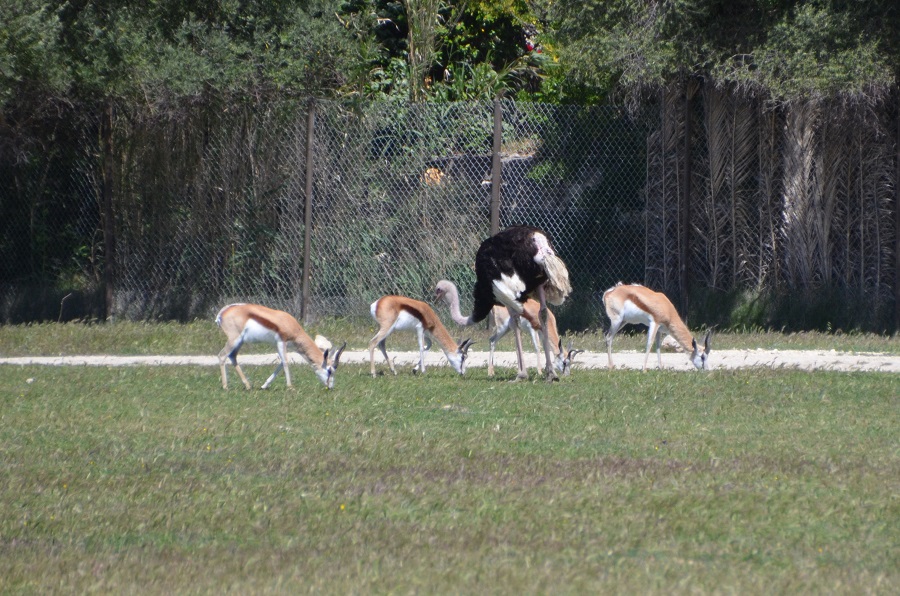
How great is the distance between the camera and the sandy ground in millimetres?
12984

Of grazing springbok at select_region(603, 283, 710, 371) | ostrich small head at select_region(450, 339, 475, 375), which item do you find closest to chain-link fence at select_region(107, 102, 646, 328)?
grazing springbok at select_region(603, 283, 710, 371)

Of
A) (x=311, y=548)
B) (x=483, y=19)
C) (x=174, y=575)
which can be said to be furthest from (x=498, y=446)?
(x=483, y=19)

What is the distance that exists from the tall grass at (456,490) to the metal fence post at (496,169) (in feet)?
18.1

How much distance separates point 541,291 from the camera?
40.6 ft

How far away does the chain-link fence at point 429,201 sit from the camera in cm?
1595

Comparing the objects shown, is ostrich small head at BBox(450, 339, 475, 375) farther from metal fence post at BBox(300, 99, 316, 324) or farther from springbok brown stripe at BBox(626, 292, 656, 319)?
metal fence post at BBox(300, 99, 316, 324)

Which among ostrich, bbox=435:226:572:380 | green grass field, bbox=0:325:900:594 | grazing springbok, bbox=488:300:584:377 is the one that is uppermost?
ostrich, bbox=435:226:572:380

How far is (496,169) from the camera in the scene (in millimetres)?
16219

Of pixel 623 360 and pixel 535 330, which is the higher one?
pixel 535 330

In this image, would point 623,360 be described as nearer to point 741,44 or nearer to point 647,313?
point 647,313

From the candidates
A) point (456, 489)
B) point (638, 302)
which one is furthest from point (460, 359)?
point (456, 489)

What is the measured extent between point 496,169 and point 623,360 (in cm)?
373

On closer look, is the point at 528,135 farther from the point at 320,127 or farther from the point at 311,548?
the point at 311,548

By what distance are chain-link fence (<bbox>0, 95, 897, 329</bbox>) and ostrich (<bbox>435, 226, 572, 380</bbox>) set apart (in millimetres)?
4492
